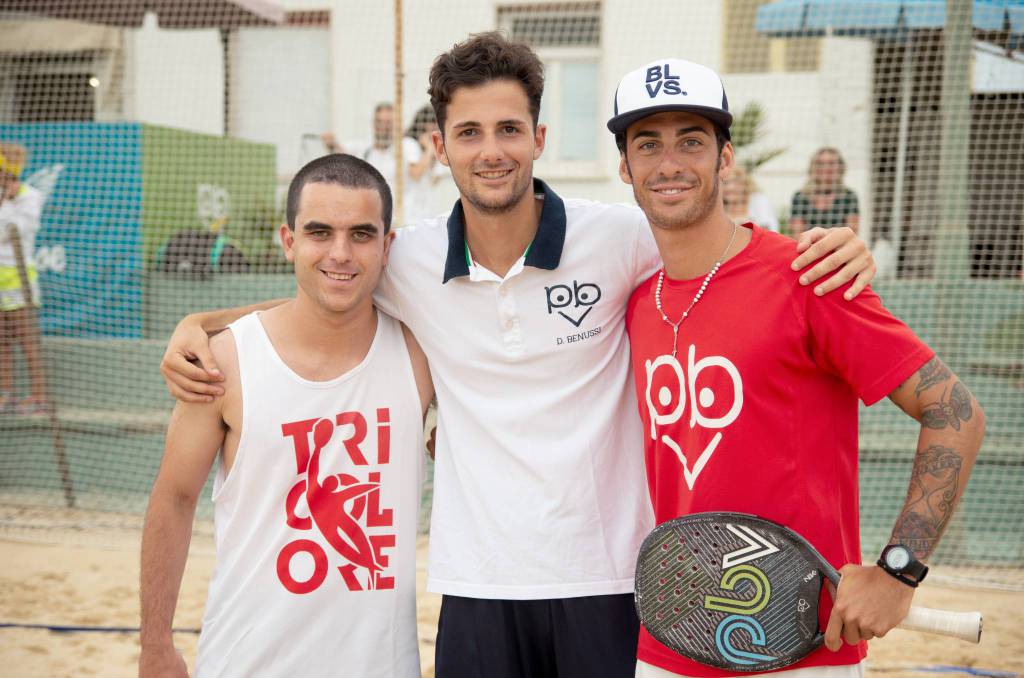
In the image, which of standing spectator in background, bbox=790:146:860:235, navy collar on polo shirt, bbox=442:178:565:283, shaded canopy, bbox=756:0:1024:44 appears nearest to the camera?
navy collar on polo shirt, bbox=442:178:565:283

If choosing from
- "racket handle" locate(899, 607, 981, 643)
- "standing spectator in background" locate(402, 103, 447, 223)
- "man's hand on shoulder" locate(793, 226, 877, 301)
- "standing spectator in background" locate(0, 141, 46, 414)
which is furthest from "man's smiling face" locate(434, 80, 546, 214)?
"standing spectator in background" locate(0, 141, 46, 414)

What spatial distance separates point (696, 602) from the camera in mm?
2324

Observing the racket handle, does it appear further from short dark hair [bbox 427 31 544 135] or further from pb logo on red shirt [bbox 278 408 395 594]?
short dark hair [bbox 427 31 544 135]

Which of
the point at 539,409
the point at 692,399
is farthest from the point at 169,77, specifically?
the point at 692,399

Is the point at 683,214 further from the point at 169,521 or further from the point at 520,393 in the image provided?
the point at 169,521

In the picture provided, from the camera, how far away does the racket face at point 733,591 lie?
7.25 feet

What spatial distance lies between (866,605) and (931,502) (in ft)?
0.91

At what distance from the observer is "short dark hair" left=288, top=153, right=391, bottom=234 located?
2820mm

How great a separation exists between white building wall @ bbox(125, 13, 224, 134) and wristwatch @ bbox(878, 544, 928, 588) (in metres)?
9.52

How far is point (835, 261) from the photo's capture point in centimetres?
226

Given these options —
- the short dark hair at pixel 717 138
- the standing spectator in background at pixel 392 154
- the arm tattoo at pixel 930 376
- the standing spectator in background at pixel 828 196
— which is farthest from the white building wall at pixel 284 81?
the arm tattoo at pixel 930 376

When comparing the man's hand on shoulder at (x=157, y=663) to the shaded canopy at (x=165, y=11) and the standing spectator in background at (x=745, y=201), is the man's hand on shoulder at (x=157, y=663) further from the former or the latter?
the shaded canopy at (x=165, y=11)

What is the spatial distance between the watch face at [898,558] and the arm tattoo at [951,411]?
0.92ft

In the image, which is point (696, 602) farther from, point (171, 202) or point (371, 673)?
point (171, 202)
